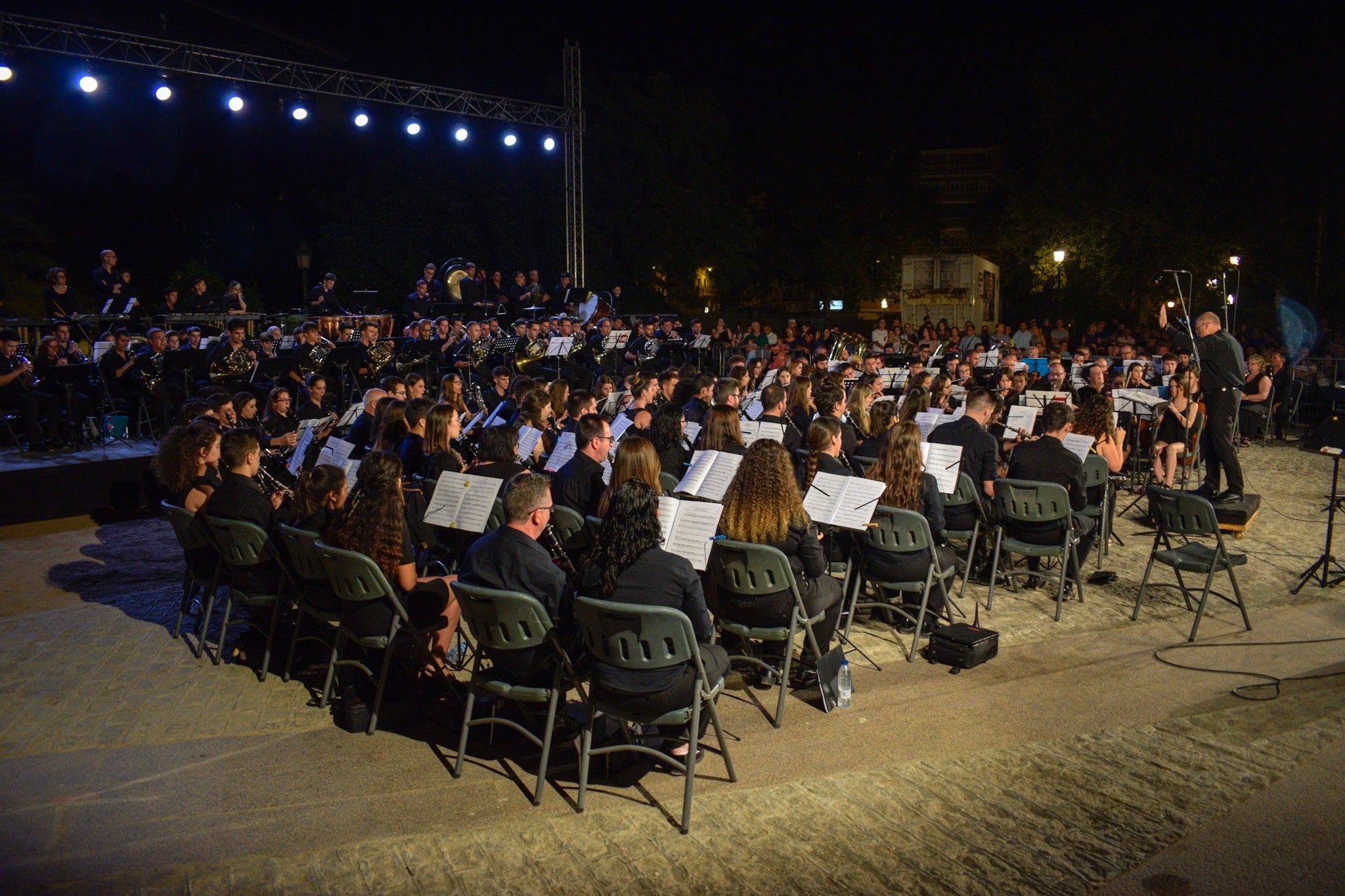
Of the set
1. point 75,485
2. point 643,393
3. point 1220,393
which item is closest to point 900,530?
point 643,393

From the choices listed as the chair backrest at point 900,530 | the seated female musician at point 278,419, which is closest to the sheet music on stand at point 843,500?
the chair backrest at point 900,530

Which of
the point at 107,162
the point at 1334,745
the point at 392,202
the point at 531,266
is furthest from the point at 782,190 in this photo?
the point at 1334,745

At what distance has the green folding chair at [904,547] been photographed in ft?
21.2

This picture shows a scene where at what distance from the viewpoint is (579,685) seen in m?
4.76

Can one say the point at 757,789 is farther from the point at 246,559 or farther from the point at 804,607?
the point at 246,559

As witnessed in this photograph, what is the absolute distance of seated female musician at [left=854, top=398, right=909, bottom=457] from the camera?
27.8 ft

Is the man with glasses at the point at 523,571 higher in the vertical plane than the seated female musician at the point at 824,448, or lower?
lower

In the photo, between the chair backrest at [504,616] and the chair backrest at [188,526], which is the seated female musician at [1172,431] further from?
the chair backrest at [188,526]

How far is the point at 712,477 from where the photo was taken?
22.0ft

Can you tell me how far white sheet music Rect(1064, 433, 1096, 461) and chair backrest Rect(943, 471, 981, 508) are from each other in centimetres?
97

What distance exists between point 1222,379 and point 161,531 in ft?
38.9

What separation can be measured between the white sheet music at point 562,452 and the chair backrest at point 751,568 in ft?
8.86

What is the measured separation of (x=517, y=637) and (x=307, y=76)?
19470 mm

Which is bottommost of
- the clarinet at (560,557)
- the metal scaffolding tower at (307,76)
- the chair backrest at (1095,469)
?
the clarinet at (560,557)
